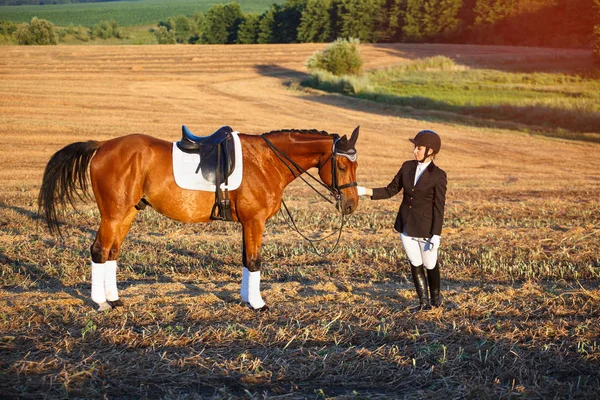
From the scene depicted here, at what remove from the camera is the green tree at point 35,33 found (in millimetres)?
58031

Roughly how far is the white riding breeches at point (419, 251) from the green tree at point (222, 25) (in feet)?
231

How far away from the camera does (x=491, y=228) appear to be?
1216 centimetres

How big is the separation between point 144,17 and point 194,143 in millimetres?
104782

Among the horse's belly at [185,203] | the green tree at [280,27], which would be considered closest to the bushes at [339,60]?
the green tree at [280,27]

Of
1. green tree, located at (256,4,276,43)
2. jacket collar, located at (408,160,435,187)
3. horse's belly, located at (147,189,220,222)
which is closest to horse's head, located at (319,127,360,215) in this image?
jacket collar, located at (408,160,435,187)

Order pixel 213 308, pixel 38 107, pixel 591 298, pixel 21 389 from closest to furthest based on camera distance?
1. pixel 21 389
2. pixel 213 308
3. pixel 591 298
4. pixel 38 107

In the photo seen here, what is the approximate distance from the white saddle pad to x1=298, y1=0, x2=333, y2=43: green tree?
65.9 m

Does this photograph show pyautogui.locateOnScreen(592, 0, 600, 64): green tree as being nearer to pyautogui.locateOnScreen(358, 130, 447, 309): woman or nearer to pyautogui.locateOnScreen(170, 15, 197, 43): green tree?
pyautogui.locateOnScreen(358, 130, 447, 309): woman

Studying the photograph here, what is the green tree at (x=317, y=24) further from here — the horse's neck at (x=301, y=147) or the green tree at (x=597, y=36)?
the horse's neck at (x=301, y=147)

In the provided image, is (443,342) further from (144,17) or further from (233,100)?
(144,17)

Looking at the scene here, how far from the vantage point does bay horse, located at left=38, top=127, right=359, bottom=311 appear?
7.19 m

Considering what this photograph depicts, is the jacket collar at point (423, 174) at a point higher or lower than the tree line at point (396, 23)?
lower

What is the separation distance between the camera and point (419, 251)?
23.8 feet

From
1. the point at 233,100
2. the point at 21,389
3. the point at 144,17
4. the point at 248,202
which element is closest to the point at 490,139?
the point at 233,100
